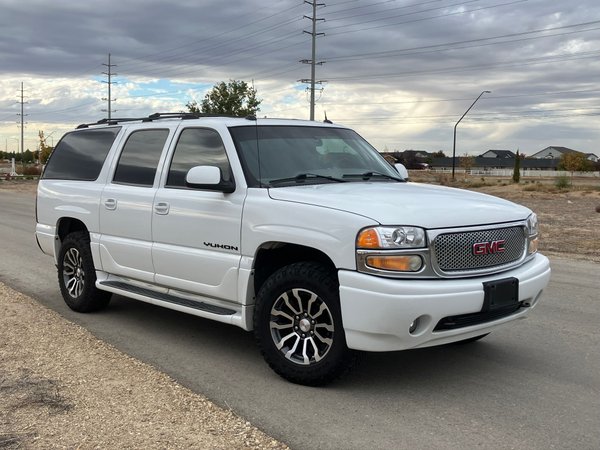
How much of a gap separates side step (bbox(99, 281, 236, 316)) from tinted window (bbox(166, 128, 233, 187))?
0.99 metres

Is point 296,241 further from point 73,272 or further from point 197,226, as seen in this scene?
point 73,272

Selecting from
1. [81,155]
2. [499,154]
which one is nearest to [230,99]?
[81,155]

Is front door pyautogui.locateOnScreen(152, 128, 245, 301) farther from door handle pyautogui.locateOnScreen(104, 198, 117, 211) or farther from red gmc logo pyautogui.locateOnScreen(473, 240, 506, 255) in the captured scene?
red gmc logo pyautogui.locateOnScreen(473, 240, 506, 255)

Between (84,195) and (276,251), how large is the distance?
8.79 ft

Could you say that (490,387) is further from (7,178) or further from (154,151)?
(7,178)

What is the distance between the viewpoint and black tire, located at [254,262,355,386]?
14.2 ft

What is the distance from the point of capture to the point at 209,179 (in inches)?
192

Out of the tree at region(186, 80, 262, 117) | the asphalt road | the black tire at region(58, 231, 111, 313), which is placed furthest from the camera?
the tree at region(186, 80, 262, 117)

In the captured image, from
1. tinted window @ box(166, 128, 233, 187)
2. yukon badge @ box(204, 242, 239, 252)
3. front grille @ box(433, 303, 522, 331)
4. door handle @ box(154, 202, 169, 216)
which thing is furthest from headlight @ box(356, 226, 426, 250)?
door handle @ box(154, 202, 169, 216)

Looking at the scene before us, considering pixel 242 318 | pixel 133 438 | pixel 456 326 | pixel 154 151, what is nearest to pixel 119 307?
pixel 154 151

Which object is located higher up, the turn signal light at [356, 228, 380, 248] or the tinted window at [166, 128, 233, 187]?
the tinted window at [166, 128, 233, 187]

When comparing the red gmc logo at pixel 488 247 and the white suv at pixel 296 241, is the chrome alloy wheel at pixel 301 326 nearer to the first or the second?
the white suv at pixel 296 241

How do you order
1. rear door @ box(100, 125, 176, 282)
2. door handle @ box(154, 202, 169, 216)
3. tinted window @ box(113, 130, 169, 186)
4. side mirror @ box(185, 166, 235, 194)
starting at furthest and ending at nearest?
tinted window @ box(113, 130, 169, 186) → rear door @ box(100, 125, 176, 282) → door handle @ box(154, 202, 169, 216) → side mirror @ box(185, 166, 235, 194)

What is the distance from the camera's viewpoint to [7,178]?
4722 centimetres
